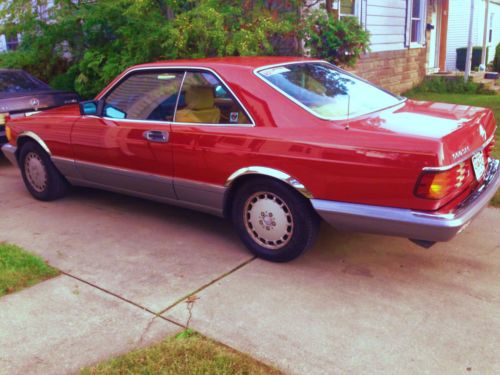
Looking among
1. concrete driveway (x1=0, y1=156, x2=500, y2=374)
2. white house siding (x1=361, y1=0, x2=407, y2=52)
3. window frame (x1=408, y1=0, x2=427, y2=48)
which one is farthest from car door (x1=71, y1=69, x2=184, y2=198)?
window frame (x1=408, y1=0, x2=427, y2=48)

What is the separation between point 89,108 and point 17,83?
385 centimetres

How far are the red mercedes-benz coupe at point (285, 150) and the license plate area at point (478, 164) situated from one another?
0.9 inches

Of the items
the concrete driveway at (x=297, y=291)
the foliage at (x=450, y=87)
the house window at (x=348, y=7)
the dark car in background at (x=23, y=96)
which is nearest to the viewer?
the concrete driveway at (x=297, y=291)

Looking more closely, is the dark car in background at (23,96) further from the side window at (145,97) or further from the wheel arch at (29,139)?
the side window at (145,97)

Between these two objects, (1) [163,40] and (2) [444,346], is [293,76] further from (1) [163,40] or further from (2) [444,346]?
(1) [163,40]

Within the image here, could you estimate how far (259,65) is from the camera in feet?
13.9

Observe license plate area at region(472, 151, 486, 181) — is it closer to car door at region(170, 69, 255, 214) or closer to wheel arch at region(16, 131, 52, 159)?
car door at region(170, 69, 255, 214)

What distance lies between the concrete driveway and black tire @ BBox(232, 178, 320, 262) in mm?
148

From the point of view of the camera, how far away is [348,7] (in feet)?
35.2

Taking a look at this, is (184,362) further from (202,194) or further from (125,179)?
(125,179)

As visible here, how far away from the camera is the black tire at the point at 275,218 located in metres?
3.81

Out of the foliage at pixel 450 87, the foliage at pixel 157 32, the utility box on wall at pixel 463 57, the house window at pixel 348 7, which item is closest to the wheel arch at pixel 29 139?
the foliage at pixel 157 32

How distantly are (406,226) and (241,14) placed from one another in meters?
4.98

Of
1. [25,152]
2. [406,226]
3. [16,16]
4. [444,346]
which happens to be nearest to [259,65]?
[406,226]
